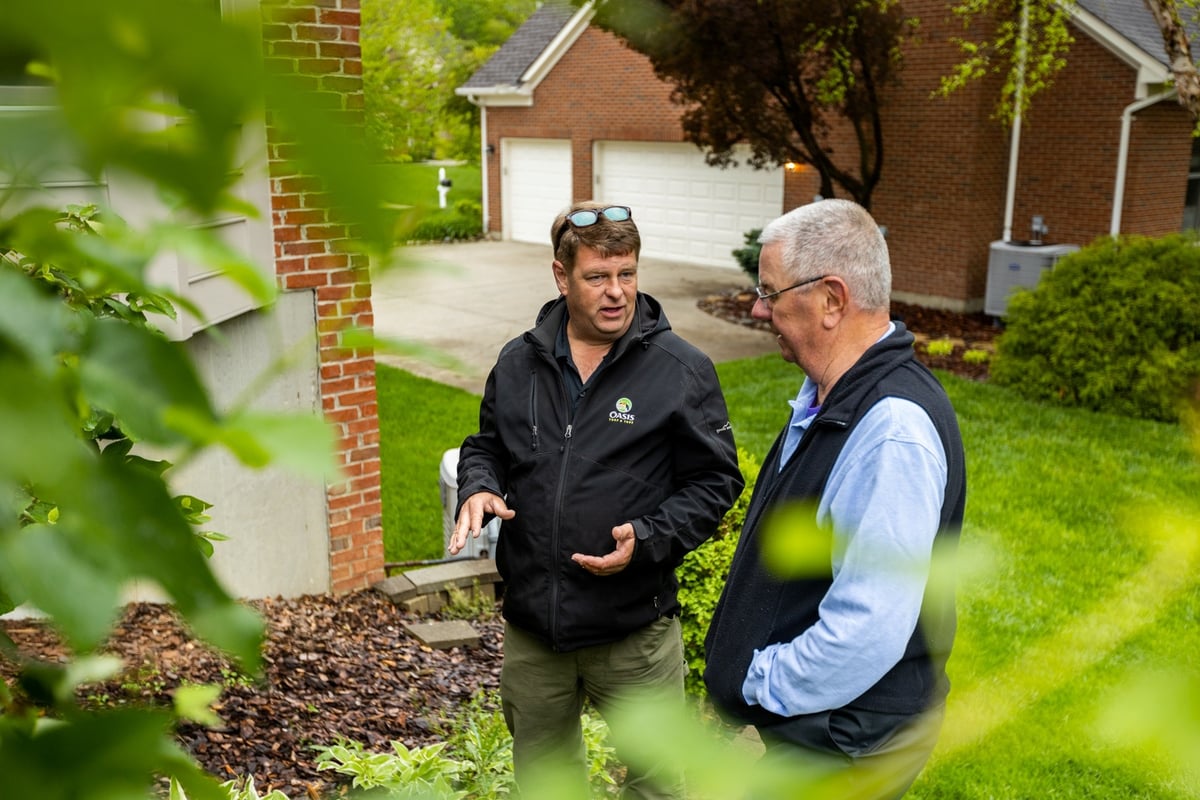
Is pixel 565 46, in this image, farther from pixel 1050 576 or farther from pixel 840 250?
pixel 840 250

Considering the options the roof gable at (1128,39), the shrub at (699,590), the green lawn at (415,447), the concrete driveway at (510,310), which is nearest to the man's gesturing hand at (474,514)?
the shrub at (699,590)

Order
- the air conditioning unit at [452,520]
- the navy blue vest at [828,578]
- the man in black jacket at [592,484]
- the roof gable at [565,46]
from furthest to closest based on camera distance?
the roof gable at [565,46]
the air conditioning unit at [452,520]
the man in black jacket at [592,484]
the navy blue vest at [828,578]

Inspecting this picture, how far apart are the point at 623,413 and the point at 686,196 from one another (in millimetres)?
16876

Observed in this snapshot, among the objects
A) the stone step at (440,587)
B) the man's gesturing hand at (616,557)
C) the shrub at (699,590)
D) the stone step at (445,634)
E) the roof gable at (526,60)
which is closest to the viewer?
the man's gesturing hand at (616,557)

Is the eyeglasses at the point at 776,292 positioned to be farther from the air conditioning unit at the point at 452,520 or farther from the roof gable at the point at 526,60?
the roof gable at the point at 526,60

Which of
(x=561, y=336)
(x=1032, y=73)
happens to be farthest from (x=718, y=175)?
(x=561, y=336)

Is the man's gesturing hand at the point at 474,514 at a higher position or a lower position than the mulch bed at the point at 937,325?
higher

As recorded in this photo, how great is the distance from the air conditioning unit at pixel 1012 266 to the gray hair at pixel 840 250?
38.6 ft

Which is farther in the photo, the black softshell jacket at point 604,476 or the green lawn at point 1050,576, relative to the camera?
the black softshell jacket at point 604,476

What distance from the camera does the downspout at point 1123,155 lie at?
13.7m

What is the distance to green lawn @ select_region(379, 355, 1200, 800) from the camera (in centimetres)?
64

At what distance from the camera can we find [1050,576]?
A: 5727mm

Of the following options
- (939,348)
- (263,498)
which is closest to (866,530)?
(263,498)

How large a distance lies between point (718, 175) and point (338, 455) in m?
19.2
